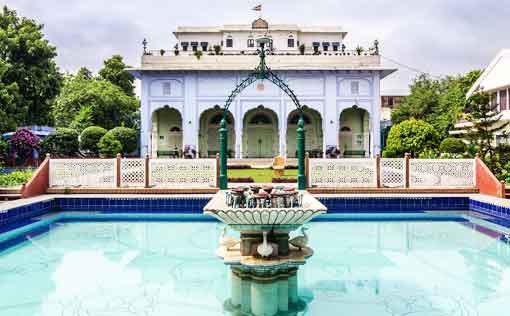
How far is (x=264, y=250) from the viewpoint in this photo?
12.1ft

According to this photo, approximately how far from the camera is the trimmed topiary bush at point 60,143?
19281 millimetres

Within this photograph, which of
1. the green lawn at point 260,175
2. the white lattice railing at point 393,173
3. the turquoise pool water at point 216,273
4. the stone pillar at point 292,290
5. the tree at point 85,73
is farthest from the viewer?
the tree at point 85,73

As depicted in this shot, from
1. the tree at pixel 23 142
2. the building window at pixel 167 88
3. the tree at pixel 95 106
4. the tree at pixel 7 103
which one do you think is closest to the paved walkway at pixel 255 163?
the building window at pixel 167 88

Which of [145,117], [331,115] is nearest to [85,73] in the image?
[145,117]

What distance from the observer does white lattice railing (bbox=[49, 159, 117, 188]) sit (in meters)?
10.4

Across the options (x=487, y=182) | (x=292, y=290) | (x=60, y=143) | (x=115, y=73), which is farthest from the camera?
(x=115, y=73)

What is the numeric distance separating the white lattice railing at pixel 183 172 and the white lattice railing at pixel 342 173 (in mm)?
2328

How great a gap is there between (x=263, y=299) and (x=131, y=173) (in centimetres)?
743

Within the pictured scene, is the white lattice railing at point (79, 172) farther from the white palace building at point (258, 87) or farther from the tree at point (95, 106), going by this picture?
the tree at point (95, 106)

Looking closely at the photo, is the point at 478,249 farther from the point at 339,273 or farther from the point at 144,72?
the point at 144,72

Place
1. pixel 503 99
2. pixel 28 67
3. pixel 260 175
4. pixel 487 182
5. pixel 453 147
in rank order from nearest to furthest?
pixel 487 182 < pixel 453 147 < pixel 260 175 < pixel 503 99 < pixel 28 67

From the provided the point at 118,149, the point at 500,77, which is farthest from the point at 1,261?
the point at 500,77

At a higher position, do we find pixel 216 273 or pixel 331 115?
pixel 331 115

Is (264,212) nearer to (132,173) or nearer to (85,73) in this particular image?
(132,173)
